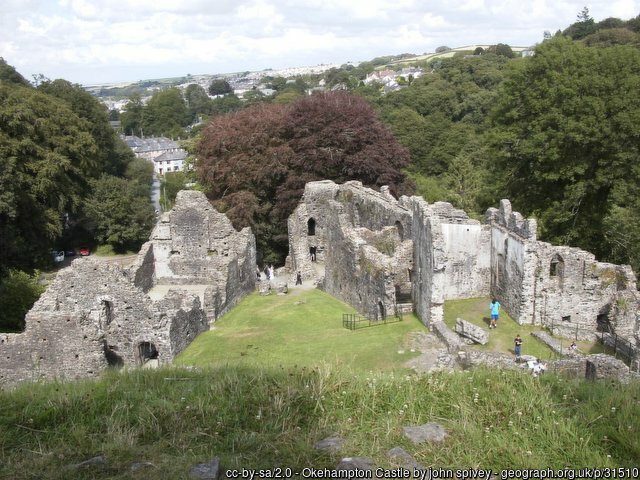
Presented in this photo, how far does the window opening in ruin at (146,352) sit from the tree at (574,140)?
17318mm

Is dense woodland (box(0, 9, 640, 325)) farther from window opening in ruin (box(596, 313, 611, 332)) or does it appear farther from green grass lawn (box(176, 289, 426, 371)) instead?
green grass lawn (box(176, 289, 426, 371))

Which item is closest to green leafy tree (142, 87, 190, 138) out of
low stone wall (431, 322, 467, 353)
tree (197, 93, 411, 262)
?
tree (197, 93, 411, 262)

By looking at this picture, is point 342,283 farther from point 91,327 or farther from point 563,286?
point 91,327

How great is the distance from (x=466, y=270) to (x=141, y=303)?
12042 millimetres

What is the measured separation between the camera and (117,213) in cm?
4544

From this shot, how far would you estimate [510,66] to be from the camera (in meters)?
29.6

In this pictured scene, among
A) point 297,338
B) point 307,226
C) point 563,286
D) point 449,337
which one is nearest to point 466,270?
point 563,286

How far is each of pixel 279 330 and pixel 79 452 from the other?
13.3 meters

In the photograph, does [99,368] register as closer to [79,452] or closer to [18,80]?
[79,452]

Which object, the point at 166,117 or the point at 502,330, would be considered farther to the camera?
the point at 166,117

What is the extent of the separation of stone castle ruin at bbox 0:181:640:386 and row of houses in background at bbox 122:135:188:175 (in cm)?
A: 8096

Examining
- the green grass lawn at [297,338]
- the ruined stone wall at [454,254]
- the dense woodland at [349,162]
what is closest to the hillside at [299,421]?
the green grass lawn at [297,338]

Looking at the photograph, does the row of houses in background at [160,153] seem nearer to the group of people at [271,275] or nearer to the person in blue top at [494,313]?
the group of people at [271,275]

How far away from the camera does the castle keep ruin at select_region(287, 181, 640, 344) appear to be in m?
18.7
